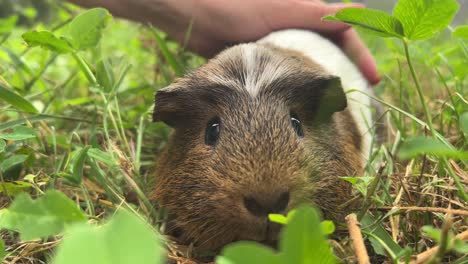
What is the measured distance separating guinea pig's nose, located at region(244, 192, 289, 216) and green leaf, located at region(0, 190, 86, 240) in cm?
57

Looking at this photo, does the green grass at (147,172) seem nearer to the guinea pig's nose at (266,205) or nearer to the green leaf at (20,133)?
the green leaf at (20,133)

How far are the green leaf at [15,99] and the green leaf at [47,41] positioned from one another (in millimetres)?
252

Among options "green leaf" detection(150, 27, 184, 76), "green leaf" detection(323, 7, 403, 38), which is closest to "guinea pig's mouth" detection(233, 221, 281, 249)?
"green leaf" detection(323, 7, 403, 38)

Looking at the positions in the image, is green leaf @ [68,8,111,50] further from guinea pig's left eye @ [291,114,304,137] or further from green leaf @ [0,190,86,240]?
green leaf @ [0,190,86,240]

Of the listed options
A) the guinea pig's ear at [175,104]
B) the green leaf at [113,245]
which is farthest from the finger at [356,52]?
the green leaf at [113,245]

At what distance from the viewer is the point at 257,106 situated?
6.51 feet

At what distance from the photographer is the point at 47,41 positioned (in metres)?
2.25

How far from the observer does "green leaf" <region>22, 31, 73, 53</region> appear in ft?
7.14

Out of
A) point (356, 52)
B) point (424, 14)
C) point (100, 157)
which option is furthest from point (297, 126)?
point (356, 52)

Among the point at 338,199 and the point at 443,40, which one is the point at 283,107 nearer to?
the point at 338,199

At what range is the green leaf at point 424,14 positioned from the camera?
161 cm

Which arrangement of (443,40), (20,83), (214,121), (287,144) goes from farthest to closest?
(443,40), (20,83), (214,121), (287,144)

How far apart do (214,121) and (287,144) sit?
16.0 inches

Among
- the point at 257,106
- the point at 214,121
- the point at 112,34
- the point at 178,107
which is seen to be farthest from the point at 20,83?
the point at 112,34
